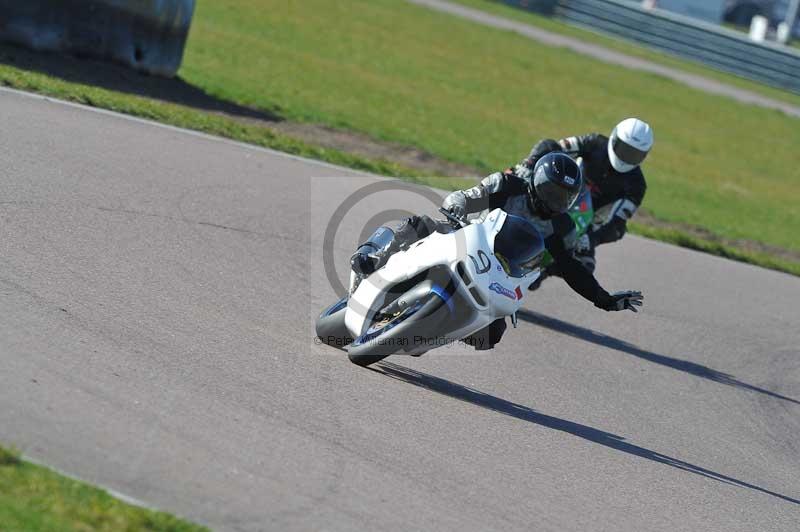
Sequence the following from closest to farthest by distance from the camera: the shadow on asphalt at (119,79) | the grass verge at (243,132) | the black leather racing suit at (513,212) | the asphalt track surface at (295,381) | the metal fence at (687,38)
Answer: the asphalt track surface at (295,381), the black leather racing suit at (513,212), the grass verge at (243,132), the shadow on asphalt at (119,79), the metal fence at (687,38)

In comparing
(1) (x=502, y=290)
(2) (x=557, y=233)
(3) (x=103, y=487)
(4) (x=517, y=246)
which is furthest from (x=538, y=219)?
(3) (x=103, y=487)

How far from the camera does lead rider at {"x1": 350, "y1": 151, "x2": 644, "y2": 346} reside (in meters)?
7.05

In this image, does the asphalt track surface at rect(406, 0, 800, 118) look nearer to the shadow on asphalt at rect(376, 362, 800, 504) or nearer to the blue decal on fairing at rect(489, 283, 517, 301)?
the shadow on asphalt at rect(376, 362, 800, 504)

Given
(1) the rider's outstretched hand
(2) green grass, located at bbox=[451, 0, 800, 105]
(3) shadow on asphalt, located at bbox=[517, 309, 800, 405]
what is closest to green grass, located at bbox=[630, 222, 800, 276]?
(3) shadow on asphalt, located at bbox=[517, 309, 800, 405]

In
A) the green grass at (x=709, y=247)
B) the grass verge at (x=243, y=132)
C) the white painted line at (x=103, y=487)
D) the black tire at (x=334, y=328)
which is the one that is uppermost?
the white painted line at (x=103, y=487)

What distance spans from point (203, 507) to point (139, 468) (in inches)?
14.4

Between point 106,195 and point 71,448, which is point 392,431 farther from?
point 106,195

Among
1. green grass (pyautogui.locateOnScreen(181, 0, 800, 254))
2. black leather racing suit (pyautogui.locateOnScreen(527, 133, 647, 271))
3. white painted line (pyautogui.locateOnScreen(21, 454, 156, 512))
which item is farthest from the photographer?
green grass (pyautogui.locateOnScreen(181, 0, 800, 254))

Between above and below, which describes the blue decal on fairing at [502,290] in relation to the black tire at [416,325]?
above

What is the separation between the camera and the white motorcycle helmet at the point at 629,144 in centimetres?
990

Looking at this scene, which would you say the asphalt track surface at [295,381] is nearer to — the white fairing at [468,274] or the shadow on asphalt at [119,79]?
the white fairing at [468,274]

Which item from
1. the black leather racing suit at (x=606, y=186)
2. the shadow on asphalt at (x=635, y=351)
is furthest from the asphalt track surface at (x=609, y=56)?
the shadow on asphalt at (x=635, y=351)

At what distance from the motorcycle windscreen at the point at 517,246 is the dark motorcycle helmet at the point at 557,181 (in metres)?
0.34

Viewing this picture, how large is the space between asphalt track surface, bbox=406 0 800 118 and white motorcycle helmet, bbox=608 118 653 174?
68.4 ft
